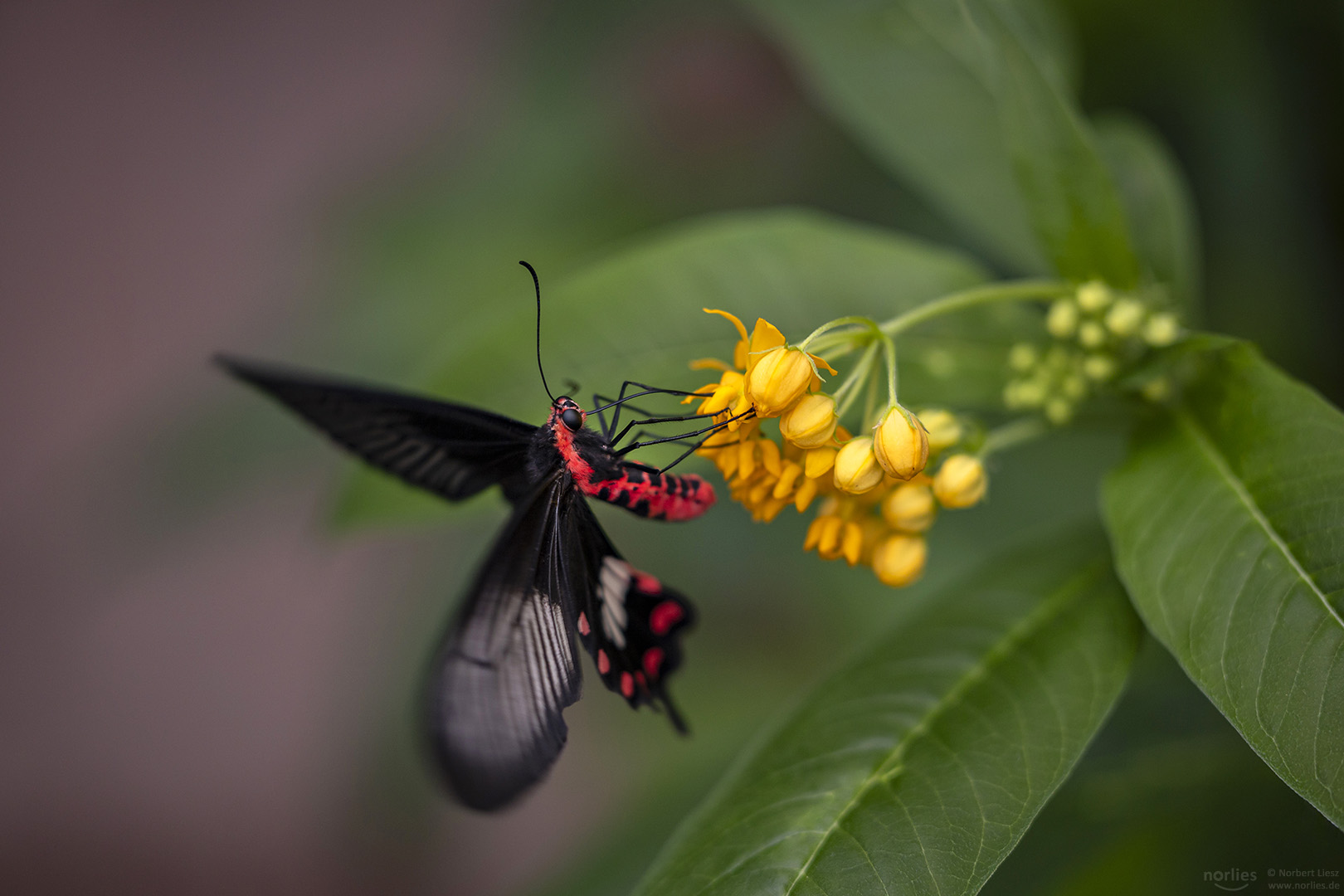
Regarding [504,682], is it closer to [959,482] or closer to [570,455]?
[570,455]

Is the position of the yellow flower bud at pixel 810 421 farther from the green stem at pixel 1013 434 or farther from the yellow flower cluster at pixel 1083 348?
the yellow flower cluster at pixel 1083 348

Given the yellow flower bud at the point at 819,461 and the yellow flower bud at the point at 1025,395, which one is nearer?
the yellow flower bud at the point at 819,461

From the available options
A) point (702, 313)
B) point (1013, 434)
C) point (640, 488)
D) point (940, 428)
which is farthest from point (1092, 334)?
point (640, 488)

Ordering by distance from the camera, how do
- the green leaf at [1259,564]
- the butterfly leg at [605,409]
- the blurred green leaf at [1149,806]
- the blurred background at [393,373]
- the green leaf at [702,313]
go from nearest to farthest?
the green leaf at [1259,564], the butterfly leg at [605,409], the green leaf at [702,313], the blurred green leaf at [1149,806], the blurred background at [393,373]

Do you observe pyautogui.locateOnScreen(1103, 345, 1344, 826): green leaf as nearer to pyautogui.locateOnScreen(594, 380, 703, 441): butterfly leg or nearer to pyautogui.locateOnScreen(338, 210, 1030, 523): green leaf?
pyautogui.locateOnScreen(338, 210, 1030, 523): green leaf

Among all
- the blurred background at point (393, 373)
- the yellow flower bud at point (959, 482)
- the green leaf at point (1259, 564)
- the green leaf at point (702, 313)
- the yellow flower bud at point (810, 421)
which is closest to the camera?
the green leaf at point (1259, 564)

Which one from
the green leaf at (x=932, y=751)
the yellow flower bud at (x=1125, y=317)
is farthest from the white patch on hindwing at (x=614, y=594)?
the yellow flower bud at (x=1125, y=317)

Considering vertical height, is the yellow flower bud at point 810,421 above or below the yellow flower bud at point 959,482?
above
